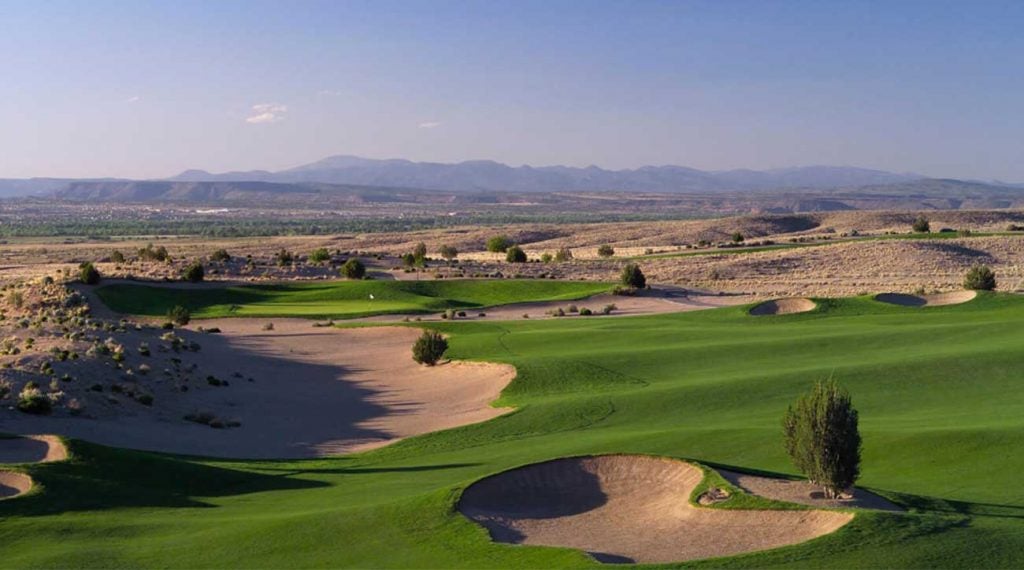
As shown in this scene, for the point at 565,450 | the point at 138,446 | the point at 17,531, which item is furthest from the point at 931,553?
the point at 138,446

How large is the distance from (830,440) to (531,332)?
28.5 m

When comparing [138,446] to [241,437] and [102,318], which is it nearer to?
[241,437]

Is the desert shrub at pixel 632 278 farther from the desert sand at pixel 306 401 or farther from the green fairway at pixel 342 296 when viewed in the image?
the desert sand at pixel 306 401

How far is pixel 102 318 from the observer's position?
172 feet

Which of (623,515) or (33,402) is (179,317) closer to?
(33,402)

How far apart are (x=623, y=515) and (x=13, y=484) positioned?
1017 centimetres

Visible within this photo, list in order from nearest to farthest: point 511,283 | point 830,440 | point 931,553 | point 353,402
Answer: point 931,553, point 830,440, point 353,402, point 511,283

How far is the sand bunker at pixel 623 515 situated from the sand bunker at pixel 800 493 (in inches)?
24.5

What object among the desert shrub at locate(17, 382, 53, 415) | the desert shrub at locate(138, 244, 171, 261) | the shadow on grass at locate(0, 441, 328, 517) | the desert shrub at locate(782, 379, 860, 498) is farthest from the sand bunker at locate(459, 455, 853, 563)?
the desert shrub at locate(138, 244, 171, 261)

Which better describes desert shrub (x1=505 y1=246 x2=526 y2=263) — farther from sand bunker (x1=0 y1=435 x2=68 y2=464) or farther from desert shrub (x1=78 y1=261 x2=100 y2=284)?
sand bunker (x1=0 y1=435 x2=68 y2=464)

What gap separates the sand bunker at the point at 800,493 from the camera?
15445 mm

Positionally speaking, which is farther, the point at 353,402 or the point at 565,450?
the point at 353,402

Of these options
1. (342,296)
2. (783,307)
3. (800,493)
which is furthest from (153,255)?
(800,493)

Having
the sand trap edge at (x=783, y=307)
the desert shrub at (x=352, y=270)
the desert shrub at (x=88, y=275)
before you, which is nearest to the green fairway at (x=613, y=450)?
the sand trap edge at (x=783, y=307)
